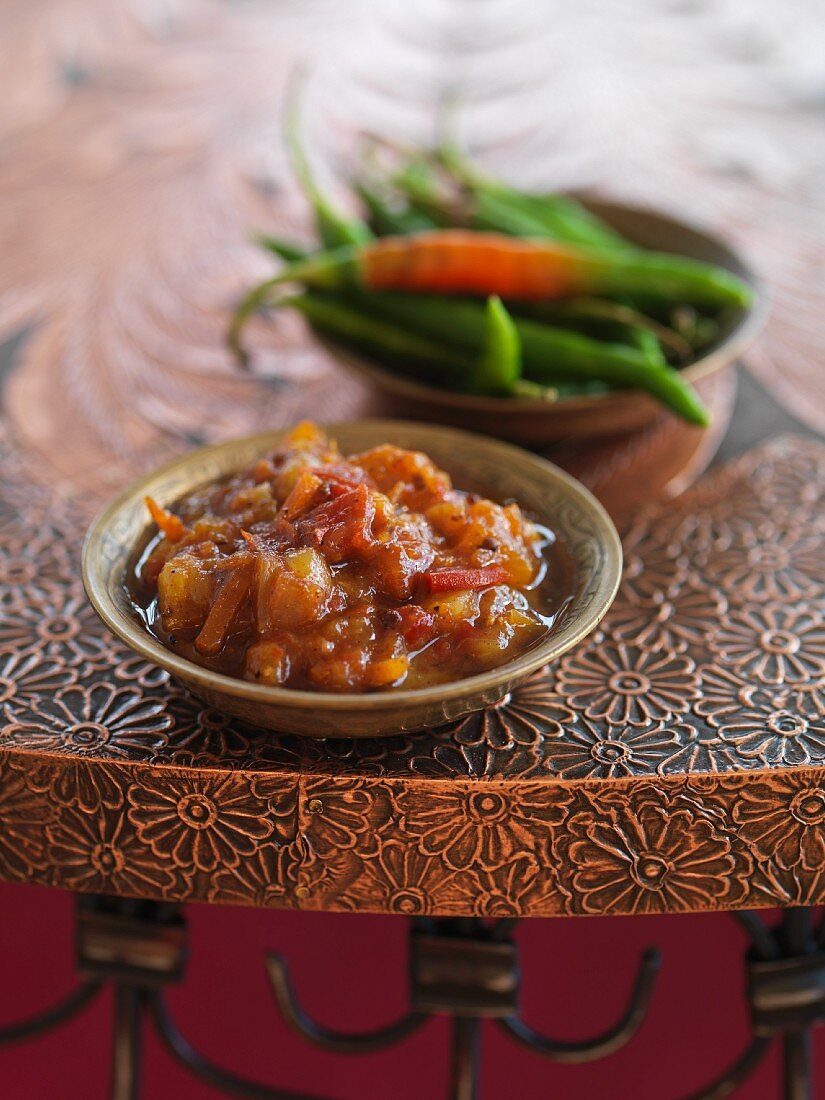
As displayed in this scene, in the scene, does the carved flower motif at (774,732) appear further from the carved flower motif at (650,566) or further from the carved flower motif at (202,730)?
the carved flower motif at (202,730)

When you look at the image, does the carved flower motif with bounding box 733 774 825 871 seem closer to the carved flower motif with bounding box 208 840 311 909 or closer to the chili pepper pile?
the carved flower motif with bounding box 208 840 311 909

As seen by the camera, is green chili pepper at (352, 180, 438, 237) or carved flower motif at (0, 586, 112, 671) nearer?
carved flower motif at (0, 586, 112, 671)

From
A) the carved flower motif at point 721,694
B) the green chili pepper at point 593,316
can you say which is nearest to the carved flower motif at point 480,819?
the carved flower motif at point 721,694

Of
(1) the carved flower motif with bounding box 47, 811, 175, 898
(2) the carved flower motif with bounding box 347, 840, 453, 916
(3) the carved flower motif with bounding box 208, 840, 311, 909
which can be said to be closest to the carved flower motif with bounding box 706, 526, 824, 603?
(2) the carved flower motif with bounding box 347, 840, 453, 916

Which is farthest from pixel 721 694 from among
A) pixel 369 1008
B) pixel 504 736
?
pixel 369 1008

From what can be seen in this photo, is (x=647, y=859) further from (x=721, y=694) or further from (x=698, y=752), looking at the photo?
(x=721, y=694)
